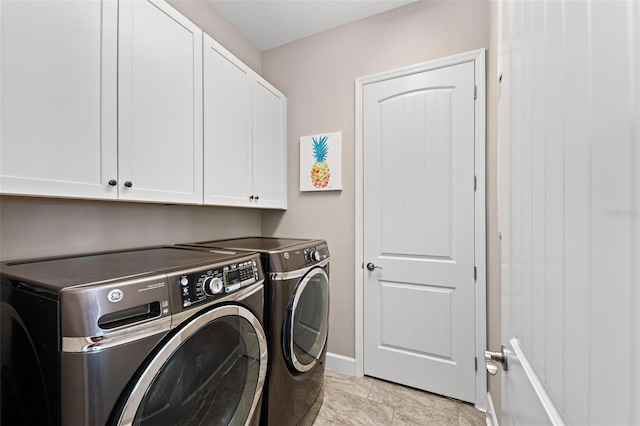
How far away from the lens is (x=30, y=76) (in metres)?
0.98

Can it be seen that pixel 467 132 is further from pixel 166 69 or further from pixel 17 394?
pixel 17 394

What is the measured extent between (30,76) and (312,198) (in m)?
1.78

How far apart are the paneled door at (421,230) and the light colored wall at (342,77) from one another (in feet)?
0.46

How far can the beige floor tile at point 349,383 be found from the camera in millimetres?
2053

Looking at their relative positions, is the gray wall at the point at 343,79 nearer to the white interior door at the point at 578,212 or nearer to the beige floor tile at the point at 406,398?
the beige floor tile at the point at 406,398

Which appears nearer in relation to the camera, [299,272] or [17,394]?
[17,394]

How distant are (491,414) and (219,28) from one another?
3218 mm

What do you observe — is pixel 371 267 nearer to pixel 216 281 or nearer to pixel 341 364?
pixel 341 364

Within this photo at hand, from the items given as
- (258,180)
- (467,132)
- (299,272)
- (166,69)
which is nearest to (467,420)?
(299,272)

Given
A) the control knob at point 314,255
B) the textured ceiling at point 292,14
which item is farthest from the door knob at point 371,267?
the textured ceiling at point 292,14

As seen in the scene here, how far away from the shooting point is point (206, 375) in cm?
103

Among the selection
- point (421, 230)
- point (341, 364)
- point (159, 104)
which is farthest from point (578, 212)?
point (341, 364)

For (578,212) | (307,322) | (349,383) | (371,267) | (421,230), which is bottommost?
(349,383)

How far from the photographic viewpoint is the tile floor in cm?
176
